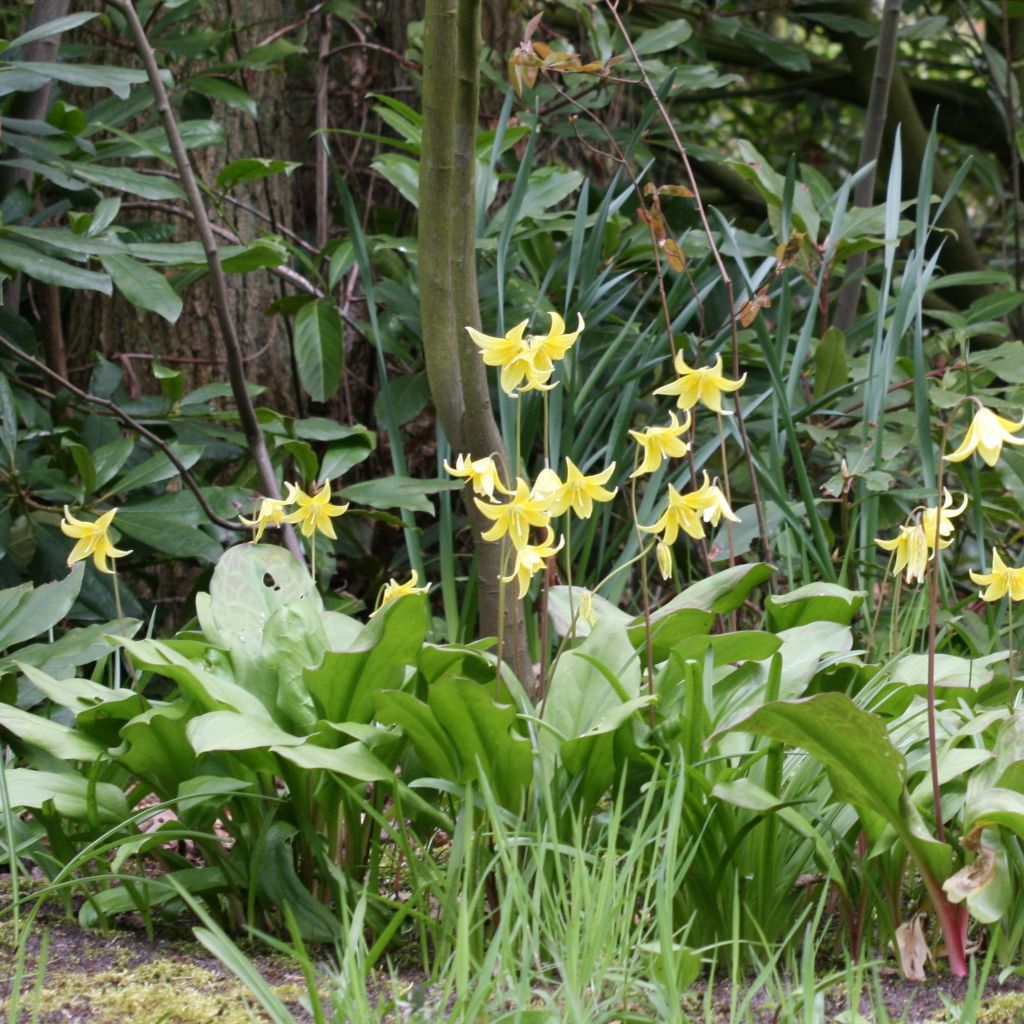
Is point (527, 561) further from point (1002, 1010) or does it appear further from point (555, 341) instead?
point (1002, 1010)

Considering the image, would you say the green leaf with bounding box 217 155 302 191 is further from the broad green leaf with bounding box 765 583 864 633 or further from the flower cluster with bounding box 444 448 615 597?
the broad green leaf with bounding box 765 583 864 633

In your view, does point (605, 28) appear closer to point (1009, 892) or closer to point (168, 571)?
point (168, 571)

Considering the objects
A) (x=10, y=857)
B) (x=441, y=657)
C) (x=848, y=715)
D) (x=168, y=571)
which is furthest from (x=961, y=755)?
(x=168, y=571)

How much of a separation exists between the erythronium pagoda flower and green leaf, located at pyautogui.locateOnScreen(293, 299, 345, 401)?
1.24 m

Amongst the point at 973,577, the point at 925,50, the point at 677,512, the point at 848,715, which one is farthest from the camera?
the point at 925,50

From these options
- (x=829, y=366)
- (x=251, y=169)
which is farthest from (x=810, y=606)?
(x=251, y=169)

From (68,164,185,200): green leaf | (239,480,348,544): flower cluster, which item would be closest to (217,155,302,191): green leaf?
(68,164,185,200): green leaf

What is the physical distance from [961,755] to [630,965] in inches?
19.2

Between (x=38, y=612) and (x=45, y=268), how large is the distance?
740mm

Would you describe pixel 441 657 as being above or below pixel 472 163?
below

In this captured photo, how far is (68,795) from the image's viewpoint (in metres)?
1.59

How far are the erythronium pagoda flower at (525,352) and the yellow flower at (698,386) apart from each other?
20 cm

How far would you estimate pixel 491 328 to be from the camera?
116 inches

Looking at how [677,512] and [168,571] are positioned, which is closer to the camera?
[677,512]
